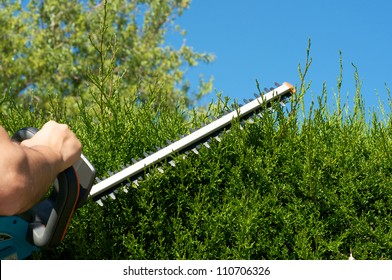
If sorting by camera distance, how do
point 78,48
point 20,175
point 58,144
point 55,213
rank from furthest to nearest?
1. point 78,48
2. point 55,213
3. point 58,144
4. point 20,175

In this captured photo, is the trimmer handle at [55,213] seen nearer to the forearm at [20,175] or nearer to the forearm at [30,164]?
the forearm at [30,164]

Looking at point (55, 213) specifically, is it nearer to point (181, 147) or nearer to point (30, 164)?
point (30, 164)

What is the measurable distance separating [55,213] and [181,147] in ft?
4.57

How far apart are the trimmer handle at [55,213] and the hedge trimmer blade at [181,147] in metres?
1.00

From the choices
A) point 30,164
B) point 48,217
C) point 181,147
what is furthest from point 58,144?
point 181,147

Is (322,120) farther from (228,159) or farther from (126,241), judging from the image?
(126,241)

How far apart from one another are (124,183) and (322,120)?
168 centimetres

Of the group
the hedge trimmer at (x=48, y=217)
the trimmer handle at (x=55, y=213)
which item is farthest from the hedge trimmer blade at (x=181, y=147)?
the trimmer handle at (x=55, y=213)

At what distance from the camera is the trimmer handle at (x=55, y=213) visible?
3279 millimetres

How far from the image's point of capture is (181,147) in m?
4.53

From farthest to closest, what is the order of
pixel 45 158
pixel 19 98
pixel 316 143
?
pixel 19 98 → pixel 316 143 → pixel 45 158

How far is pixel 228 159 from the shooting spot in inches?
189

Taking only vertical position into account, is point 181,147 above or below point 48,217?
above

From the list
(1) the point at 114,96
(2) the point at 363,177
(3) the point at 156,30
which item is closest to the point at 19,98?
(3) the point at 156,30
